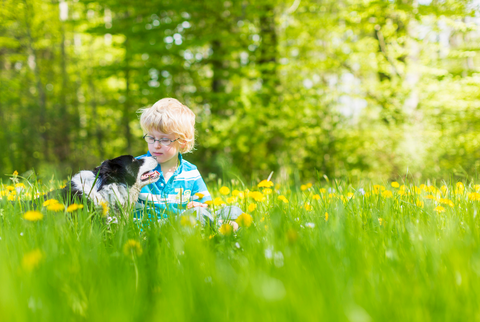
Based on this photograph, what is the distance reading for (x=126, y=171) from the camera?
2.18m

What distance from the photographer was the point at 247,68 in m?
7.75

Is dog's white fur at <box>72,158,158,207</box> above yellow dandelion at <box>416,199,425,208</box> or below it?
above

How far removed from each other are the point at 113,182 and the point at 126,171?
109mm

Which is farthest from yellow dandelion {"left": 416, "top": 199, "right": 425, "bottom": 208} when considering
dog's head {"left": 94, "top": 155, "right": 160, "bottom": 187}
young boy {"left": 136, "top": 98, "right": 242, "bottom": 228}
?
dog's head {"left": 94, "top": 155, "right": 160, "bottom": 187}

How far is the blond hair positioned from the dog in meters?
0.30

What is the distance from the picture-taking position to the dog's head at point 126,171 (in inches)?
84.2

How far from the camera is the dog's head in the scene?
2139 mm

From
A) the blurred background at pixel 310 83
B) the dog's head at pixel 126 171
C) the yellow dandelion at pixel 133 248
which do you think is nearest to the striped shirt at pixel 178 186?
the dog's head at pixel 126 171

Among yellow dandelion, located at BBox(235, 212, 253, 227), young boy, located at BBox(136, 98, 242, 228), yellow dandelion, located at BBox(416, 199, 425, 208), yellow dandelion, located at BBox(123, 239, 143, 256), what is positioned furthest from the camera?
young boy, located at BBox(136, 98, 242, 228)

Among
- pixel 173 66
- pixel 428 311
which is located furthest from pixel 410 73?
pixel 428 311

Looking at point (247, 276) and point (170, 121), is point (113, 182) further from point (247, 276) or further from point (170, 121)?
point (247, 276)

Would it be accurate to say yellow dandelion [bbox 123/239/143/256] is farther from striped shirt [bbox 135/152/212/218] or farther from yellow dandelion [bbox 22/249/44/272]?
striped shirt [bbox 135/152/212/218]

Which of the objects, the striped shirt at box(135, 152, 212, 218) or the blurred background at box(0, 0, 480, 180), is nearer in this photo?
the striped shirt at box(135, 152, 212, 218)

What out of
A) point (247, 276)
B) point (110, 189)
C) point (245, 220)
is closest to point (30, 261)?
point (247, 276)
